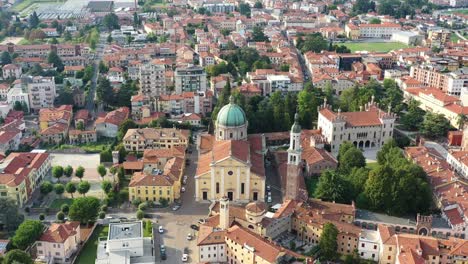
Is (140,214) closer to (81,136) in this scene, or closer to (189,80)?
(81,136)

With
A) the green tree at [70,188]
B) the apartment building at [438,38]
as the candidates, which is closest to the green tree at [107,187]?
the green tree at [70,188]

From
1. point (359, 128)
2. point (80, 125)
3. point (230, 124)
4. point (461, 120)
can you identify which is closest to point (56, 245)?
point (230, 124)

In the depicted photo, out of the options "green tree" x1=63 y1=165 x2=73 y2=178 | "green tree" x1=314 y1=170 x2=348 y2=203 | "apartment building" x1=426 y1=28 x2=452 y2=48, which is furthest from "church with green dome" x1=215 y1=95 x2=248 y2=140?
"apartment building" x1=426 y1=28 x2=452 y2=48

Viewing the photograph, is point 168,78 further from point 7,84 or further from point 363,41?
point 363,41

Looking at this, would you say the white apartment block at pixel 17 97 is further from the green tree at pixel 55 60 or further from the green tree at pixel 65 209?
the green tree at pixel 65 209

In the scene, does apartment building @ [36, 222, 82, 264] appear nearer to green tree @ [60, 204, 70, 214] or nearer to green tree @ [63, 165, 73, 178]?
green tree @ [60, 204, 70, 214]
